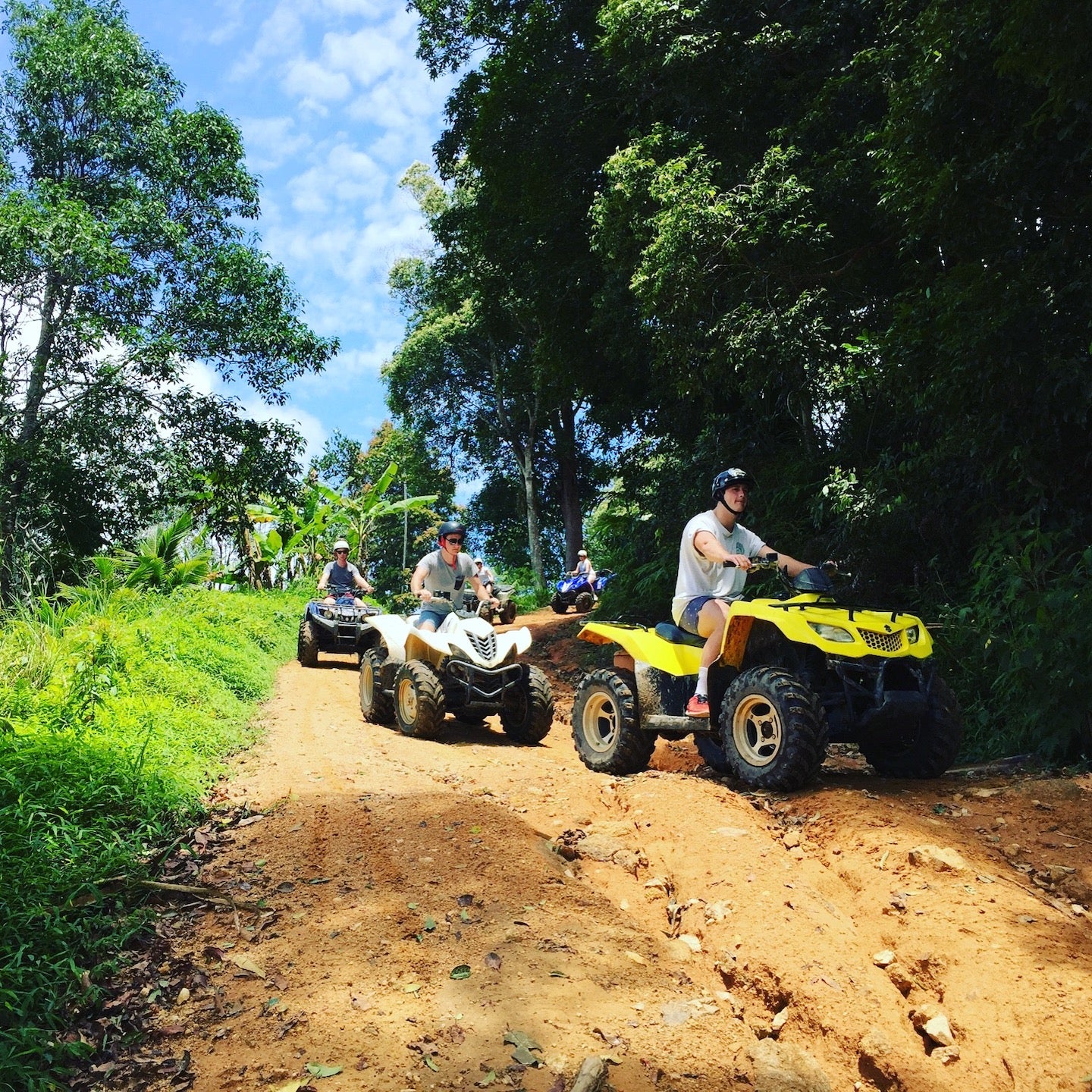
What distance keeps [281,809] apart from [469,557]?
404cm

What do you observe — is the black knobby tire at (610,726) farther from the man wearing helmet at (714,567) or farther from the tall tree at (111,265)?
the tall tree at (111,265)

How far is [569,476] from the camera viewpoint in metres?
30.9

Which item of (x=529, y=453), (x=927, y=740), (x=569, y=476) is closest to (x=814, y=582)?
(x=927, y=740)

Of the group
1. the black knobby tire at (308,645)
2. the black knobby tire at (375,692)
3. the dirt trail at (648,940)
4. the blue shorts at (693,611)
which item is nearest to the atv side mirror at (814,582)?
the blue shorts at (693,611)


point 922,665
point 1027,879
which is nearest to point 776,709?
point 922,665

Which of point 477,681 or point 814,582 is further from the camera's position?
point 477,681

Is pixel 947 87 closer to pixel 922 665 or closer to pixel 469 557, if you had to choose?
pixel 922 665

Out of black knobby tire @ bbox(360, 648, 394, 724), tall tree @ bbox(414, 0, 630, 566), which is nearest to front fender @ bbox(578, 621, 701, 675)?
black knobby tire @ bbox(360, 648, 394, 724)

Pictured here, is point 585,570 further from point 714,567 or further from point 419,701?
point 714,567

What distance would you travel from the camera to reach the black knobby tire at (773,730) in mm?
5383

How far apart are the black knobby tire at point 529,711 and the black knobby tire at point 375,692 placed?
4.06 ft

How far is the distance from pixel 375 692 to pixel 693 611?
4.07 m

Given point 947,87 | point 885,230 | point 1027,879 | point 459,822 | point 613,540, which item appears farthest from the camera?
point 613,540

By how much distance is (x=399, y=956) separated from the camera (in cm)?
371
